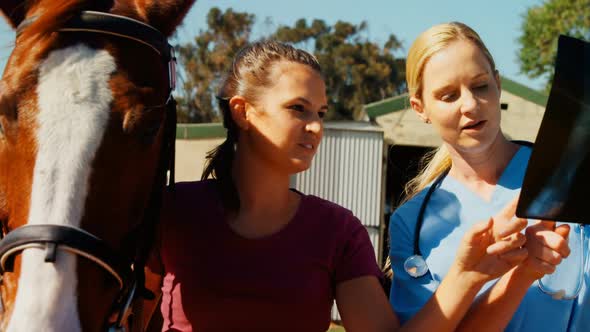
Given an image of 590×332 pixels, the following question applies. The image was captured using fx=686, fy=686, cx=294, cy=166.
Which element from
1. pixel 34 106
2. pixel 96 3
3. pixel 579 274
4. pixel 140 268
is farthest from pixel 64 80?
pixel 579 274

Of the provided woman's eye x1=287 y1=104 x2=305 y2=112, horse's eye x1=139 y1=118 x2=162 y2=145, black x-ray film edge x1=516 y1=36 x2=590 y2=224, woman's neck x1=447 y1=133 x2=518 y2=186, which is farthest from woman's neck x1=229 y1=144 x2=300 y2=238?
black x-ray film edge x1=516 y1=36 x2=590 y2=224

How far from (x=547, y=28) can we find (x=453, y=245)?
1132 inches

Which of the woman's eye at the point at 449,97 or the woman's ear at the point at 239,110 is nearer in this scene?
the woman's eye at the point at 449,97

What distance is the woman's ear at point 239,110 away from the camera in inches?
102

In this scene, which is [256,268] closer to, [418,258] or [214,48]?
[418,258]

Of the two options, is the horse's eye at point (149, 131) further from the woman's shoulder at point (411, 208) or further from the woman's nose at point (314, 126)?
the woman's shoulder at point (411, 208)

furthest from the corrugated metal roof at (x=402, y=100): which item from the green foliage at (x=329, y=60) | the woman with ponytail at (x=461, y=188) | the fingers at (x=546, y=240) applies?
the green foliage at (x=329, y=60)

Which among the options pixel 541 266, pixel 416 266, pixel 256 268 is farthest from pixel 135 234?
pixel 541 266

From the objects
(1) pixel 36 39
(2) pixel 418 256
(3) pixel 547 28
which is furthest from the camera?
(3) pixel 547 28

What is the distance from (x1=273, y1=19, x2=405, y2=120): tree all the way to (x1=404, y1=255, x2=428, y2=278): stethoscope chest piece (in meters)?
32.3

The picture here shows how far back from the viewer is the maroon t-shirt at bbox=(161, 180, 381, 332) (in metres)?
2.24

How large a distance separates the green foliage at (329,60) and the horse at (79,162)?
3071cm

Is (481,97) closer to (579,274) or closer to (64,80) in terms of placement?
(579,274)

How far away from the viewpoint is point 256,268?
2.28 meters
